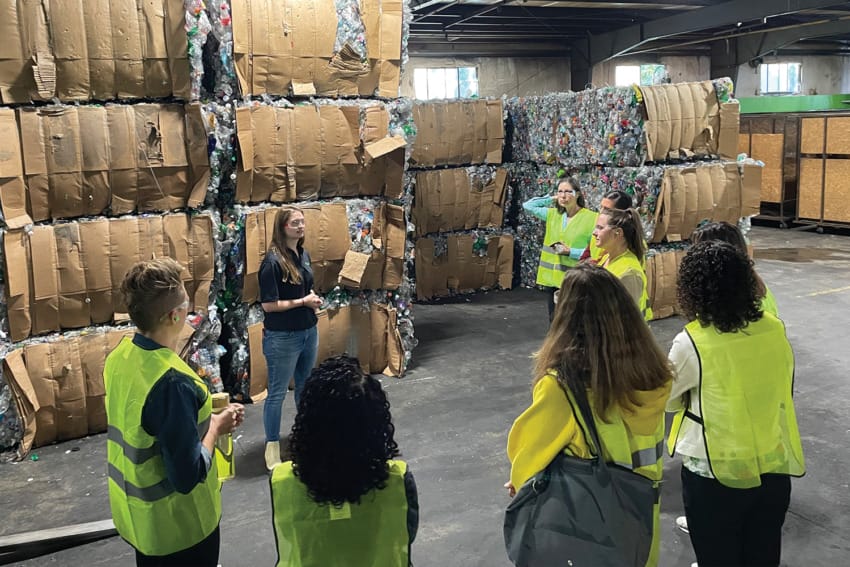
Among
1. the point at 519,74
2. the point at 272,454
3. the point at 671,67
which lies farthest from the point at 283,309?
the point at 671,67

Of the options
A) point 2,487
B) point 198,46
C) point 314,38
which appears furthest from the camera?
point 314,38

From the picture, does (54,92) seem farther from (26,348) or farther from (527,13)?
(527,13)

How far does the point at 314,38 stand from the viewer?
587 cm

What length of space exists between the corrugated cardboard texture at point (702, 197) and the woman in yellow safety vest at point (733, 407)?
18.4 feet

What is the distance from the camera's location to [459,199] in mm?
9961

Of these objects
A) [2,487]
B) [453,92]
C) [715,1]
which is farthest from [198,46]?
[453,92]

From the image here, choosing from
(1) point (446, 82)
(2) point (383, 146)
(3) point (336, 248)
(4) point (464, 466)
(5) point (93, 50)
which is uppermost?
(1) point (446, 82)

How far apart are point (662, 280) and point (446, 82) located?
38.6 ft

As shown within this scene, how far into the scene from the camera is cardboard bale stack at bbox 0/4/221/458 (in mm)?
4934

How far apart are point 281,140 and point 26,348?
241 cm

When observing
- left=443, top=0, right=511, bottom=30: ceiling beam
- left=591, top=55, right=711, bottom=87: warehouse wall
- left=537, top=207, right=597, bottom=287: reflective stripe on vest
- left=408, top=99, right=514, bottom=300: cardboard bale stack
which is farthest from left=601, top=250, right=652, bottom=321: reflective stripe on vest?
left=591, top=55, right=711, bottom=87: warehouse wall

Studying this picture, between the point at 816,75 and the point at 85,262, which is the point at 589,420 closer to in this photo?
the point at 85,262

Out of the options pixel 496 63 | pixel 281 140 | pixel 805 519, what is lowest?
pixel 805 519

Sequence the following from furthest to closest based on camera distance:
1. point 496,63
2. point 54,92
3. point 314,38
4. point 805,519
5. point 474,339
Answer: point 496,63
point 474,339
point 314,38
point 54,92
point 805,519
